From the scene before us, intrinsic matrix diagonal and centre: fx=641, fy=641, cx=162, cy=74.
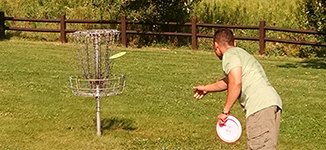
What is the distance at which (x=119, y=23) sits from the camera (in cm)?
2284

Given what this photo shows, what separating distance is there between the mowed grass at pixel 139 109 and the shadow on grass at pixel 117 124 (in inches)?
0.6

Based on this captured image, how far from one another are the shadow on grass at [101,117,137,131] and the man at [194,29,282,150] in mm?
3795

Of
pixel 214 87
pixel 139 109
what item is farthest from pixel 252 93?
pixel 139 109

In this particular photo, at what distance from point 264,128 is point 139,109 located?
498 cm

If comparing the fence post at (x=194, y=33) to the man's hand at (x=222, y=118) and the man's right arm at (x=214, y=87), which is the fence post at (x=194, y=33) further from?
the man's hand at (x=222, y=118)

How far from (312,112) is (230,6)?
15.4 meters

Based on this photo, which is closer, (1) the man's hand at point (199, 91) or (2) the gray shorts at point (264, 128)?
(2) the gray shorts at point (264, 128)

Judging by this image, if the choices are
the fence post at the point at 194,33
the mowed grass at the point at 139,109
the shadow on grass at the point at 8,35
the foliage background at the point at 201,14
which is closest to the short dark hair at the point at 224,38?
the mowed grass at the point at 139,109

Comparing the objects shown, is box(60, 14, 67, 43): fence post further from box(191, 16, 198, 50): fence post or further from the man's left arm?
the man's left arm

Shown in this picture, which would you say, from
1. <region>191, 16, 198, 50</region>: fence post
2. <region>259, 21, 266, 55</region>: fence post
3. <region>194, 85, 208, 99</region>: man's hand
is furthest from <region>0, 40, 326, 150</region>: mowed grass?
<region>191, 16, 198, 50</region>: fence post

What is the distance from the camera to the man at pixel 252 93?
6152mm

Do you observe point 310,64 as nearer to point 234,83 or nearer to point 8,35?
point 8,35

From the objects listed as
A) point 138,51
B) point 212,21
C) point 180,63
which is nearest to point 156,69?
point 180,63

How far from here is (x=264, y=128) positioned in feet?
20.5
